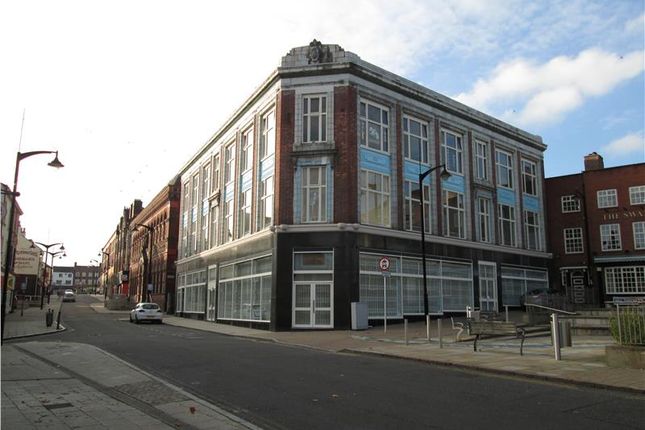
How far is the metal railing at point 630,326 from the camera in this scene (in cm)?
1151

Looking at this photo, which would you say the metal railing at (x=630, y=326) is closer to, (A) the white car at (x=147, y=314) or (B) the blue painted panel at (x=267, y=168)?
(B) the blue painted panel at (x=267, y=168)

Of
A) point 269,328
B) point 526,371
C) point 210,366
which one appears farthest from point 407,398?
point 269,328

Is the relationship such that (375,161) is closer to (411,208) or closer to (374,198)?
(374,198)

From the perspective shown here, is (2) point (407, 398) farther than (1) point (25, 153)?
No


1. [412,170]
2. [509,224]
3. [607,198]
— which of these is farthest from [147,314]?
[607,198]

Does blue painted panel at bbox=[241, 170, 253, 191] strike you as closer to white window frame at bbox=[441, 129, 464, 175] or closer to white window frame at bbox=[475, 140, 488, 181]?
white window frame at bbox=[441, 129, 464, 175]

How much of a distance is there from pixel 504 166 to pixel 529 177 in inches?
147

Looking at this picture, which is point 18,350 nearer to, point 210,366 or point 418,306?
point 210,366

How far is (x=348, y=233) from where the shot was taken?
27.4m

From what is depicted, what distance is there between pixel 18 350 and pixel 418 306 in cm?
1988

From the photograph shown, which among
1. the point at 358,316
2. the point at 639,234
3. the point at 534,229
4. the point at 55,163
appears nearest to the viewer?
the point at 55,163

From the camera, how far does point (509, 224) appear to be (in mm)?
39500

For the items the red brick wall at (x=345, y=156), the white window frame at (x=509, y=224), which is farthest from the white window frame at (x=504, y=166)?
the red brick wall at (x=345, y=156)

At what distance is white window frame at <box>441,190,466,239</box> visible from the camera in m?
33.7
